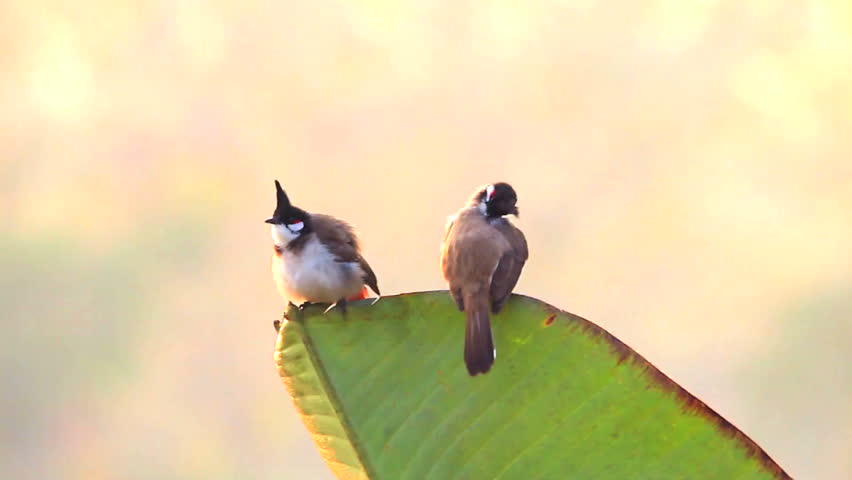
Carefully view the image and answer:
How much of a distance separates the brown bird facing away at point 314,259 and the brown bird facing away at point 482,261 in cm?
76

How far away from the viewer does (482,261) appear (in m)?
2.93

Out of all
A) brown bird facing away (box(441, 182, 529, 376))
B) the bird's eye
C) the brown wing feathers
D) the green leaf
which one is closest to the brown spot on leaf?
the green leaf

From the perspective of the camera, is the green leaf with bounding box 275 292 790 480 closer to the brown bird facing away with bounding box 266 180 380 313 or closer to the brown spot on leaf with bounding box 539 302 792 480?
the brown spot on leaf with bounding box 539 302 792 480

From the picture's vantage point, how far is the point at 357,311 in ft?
7.01

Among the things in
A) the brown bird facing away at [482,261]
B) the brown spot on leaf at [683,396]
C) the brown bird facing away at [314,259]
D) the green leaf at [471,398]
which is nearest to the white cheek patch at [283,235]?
the brown bird facing away at [314,259]

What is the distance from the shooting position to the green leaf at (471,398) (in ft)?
6.37

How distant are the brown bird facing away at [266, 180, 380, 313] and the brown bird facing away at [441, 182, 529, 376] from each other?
758 mm

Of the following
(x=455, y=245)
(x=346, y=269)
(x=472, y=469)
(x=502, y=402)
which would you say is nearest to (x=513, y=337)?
(x=502, y=402)

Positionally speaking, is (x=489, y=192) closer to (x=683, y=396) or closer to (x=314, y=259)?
(x=314, y=259)

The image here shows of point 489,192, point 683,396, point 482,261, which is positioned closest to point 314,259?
point 489,192

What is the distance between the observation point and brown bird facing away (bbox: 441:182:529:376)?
208cm

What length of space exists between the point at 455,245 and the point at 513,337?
0.98 m

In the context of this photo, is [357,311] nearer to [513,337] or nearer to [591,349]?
[513,337]

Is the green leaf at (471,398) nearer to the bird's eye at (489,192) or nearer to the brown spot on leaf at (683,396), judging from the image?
the brown spot on leaf at (683,396)
